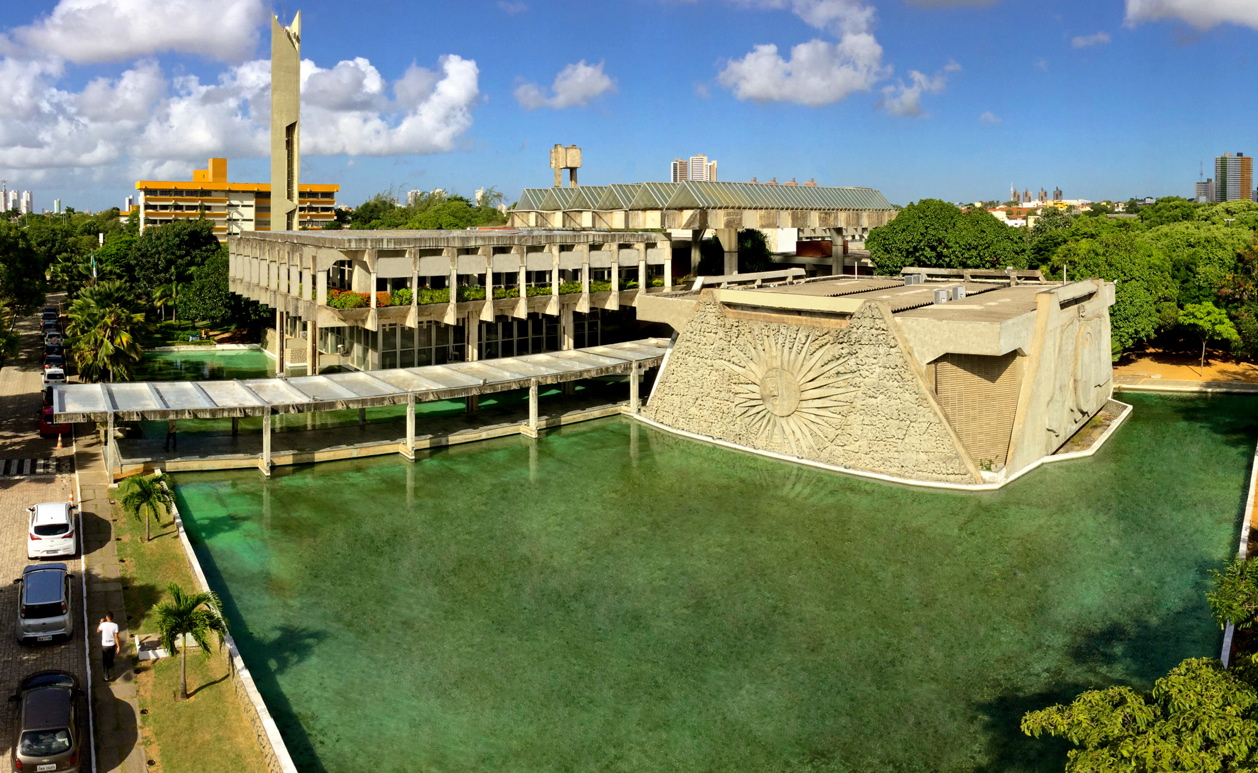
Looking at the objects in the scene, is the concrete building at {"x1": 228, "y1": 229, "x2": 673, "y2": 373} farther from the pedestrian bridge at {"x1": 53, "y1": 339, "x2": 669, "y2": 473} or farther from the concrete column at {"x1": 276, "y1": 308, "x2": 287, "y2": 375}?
the pedestrian bridge at {"x1": 53, "y1": 339, "x2": 669, "y2": 473}

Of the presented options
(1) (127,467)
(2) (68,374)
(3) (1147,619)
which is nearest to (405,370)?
(1) (127,467)

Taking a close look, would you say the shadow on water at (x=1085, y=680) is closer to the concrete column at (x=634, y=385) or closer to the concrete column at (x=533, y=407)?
the concrete column at (x=533, y=407)

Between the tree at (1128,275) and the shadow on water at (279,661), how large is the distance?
4872cm

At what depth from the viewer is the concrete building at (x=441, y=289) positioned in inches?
1784

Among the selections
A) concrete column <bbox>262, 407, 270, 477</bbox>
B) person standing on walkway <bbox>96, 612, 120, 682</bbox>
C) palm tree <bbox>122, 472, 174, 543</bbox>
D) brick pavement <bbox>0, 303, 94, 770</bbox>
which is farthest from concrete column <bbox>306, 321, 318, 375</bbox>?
person standing on walkway <bbox>96, 612, 120, 682</bbox>

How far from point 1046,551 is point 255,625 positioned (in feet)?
72.8

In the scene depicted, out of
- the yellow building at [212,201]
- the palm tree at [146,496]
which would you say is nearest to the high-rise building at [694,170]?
the yellow building at [212,201]

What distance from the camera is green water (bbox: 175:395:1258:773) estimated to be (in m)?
19.3

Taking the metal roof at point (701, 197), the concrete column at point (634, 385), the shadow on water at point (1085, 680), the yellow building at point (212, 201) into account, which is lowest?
the shadow on water at point (1085, 680)

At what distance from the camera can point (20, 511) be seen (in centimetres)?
2984

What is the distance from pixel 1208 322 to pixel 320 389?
49.8 metres

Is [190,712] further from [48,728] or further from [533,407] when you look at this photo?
[533,407]

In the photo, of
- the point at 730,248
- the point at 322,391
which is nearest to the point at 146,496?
the point at 322,391

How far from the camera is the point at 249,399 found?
35.2m
